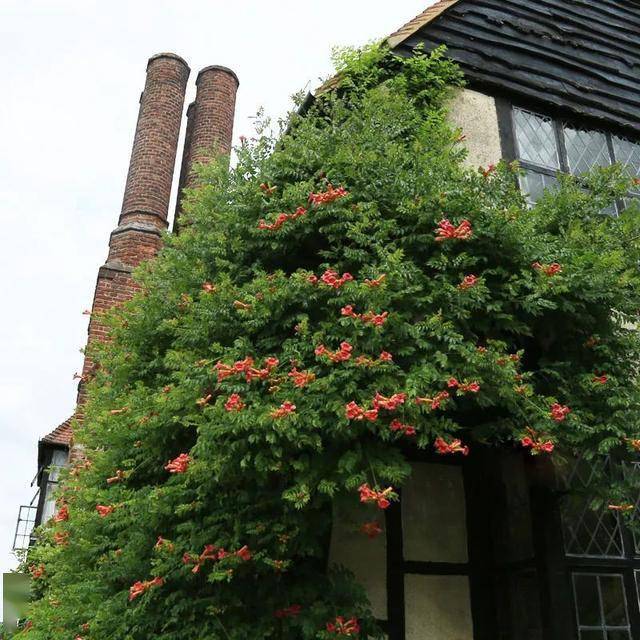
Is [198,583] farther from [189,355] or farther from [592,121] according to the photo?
[592,121]

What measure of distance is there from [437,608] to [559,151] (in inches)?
188

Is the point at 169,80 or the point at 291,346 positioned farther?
the point at 169,80

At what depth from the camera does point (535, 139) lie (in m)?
7.39

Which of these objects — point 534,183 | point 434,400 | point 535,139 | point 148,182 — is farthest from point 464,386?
point 148,182

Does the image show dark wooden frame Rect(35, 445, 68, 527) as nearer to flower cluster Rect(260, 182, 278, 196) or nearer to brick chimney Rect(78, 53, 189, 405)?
brick chimney Rect(78, 53, 189, 405)

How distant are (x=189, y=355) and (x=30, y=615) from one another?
2888 mm

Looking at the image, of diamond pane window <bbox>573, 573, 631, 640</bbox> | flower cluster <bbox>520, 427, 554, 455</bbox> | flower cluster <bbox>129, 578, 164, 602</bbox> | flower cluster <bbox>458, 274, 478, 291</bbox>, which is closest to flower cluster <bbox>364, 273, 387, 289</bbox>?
flower cluster <bbox>458, 274, 478, 291</bbox>

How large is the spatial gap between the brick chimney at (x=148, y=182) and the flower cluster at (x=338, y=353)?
798 centimetres

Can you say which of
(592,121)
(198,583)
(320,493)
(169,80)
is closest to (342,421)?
(320,493)

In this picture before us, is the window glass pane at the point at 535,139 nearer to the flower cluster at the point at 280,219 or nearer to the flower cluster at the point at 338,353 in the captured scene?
the flower cluster at the point at 280,219

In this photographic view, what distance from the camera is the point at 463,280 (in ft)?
13.4

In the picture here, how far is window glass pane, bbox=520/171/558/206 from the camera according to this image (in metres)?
6.97

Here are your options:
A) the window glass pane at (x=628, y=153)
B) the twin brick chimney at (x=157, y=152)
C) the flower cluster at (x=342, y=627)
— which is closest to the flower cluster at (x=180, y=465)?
the flower cluster at (x=342, y=627)

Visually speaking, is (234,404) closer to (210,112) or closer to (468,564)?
(468,564)
